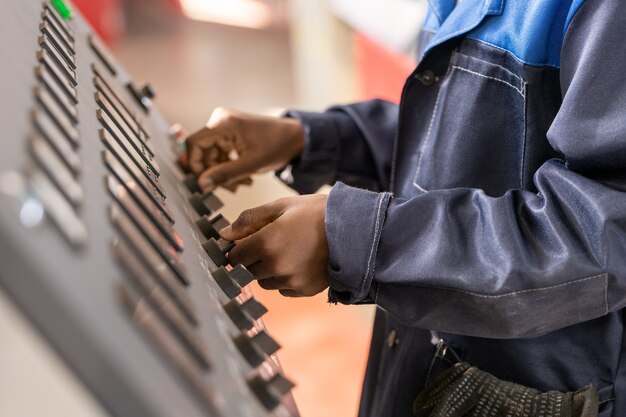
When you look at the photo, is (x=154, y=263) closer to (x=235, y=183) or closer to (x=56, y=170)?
(x=56, y=170)

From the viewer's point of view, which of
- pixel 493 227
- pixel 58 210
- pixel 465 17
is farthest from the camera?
pixel 465 17

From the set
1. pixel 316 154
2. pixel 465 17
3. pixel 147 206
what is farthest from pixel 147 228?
pixel 316 154

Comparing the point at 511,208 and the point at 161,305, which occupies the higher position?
the point at 161,305

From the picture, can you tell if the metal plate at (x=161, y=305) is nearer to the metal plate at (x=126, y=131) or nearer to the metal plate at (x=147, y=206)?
the metal plate at (x=147, y=206)

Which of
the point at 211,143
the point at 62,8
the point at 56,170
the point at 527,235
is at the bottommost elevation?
the point at 527,235

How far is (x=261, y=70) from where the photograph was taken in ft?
12.9

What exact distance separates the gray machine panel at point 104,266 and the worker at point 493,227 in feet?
0.35

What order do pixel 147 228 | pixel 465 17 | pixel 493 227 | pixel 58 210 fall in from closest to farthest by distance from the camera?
pixel 58 210 → pixel 147 228 → pixel 493 227 → pixel 465 17

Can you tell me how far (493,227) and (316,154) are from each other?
42 cm

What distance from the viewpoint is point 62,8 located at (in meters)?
0.77

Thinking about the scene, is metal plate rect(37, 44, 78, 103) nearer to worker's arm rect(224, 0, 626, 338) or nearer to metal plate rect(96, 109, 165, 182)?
metal plate rect(96, 109, 165, 182)

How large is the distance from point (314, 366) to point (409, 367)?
1.26 metres

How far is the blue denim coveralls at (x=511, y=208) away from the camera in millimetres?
559

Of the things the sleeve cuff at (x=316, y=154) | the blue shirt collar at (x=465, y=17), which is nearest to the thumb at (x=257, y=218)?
the blue shirt collar at (x=465, y=17)
